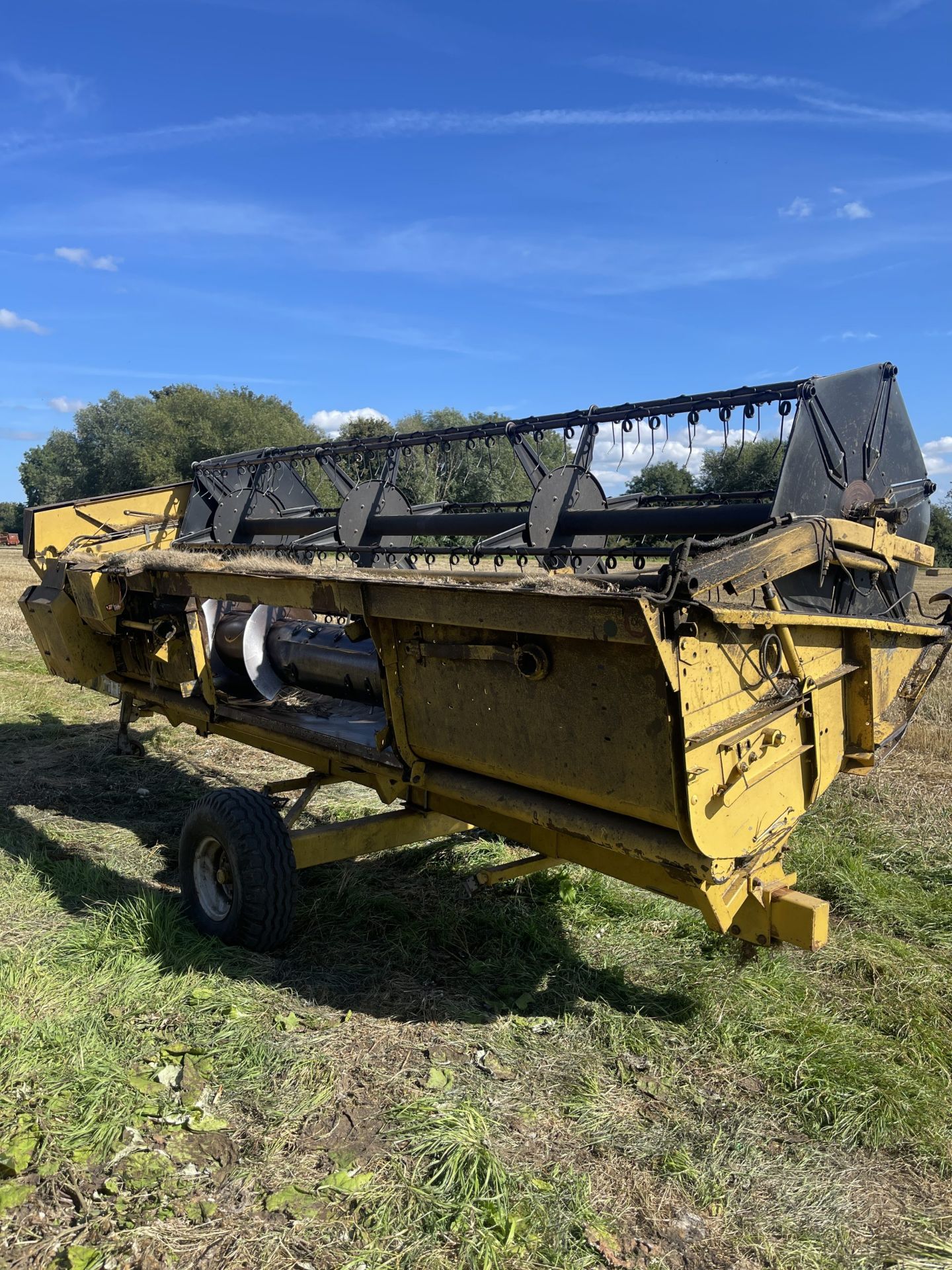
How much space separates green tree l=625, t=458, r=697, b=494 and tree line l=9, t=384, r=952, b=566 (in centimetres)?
2

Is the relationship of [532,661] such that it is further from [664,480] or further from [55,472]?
[55,472]

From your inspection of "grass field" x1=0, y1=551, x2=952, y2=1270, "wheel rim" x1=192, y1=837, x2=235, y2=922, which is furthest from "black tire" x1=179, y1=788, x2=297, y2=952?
"grass field" x1=0, y1=551, x2=952, y2=1270

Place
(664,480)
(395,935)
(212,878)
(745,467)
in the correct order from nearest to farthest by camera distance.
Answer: (395,935)
(212,878)
(745,467)
(664,480)

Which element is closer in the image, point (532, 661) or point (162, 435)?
point (532, 661)

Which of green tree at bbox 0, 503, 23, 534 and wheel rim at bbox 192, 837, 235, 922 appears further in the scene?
green tree at bbox 0, 503, 23, 534

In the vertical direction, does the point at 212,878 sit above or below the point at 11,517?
below

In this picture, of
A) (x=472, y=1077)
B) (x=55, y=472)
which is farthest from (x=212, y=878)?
(x=55, y=472)

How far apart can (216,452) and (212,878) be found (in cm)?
4113

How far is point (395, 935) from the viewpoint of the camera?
13.7 ft

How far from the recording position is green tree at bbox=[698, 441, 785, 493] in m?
4.79

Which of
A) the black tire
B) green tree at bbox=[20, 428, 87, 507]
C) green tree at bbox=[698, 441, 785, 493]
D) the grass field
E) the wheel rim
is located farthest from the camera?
green tree at bbox=[20, 428, 87, 507]

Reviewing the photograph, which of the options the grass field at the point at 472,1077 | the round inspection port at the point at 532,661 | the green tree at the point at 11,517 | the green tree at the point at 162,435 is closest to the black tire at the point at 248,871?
the grass field at the point at 472,1077

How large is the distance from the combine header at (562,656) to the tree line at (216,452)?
1.45ft

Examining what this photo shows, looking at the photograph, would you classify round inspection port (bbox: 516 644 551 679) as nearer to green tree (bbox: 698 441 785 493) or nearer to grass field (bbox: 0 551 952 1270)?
grass field (bbox: 0 551 952 1270)
